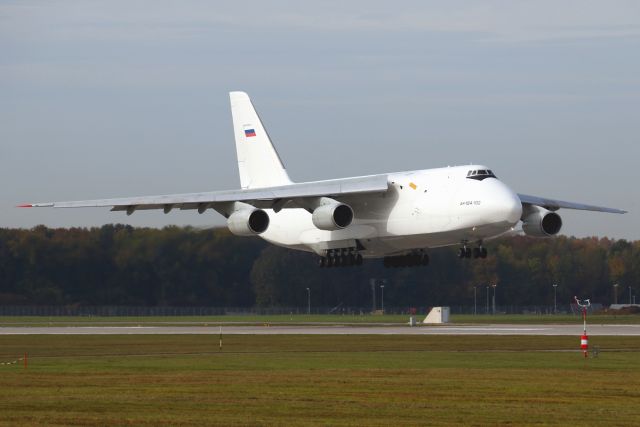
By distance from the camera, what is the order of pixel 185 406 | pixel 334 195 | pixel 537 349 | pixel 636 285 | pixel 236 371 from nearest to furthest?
pixel 185 406, pixel 236 371, pixel 537 349, pixel 334 195, pixel 636 285

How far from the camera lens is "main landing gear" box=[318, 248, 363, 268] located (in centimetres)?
4872

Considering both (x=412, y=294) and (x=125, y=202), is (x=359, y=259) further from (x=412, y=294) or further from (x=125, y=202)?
(x=412, y=294)

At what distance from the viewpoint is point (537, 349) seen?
3259cm

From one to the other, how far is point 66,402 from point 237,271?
180ft

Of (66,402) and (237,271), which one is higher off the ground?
(237,271)

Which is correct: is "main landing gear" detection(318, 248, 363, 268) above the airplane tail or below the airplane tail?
below

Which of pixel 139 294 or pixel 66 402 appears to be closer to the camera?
pixel 66 402

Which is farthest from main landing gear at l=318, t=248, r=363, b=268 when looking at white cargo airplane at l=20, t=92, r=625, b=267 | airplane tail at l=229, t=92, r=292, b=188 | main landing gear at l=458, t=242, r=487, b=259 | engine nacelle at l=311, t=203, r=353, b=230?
airplane tail at l=229, t=92, r=292, b=188

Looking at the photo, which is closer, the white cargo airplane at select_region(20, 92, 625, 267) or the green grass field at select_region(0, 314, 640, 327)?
the white cargo airplane at select_region(20, 92, 625, 267)

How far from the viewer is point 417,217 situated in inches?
1778

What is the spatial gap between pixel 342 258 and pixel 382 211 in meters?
3.05

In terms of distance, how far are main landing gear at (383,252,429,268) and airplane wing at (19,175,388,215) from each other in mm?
3930

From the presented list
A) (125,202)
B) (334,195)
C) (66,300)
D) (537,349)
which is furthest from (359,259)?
(66,300)

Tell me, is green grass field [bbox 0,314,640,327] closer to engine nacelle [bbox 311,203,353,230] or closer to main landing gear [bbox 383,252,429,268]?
main landing gear [bbox 383,252,429,268]
